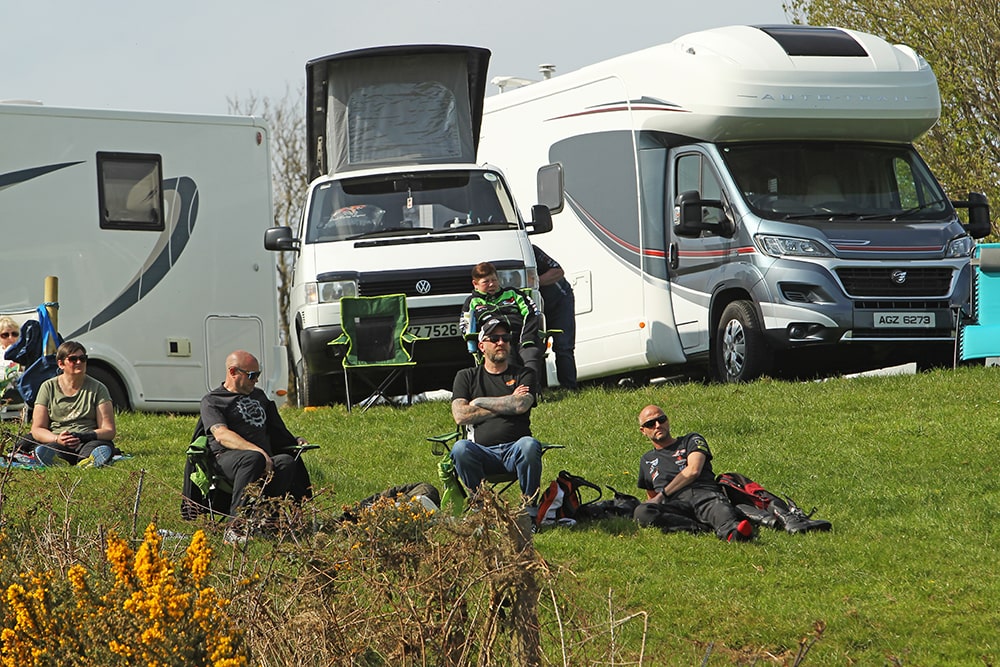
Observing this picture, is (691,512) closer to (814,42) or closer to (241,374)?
(241,374)

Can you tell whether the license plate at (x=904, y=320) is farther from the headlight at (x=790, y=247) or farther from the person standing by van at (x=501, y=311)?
the person standing by van at (x=501, y=311)

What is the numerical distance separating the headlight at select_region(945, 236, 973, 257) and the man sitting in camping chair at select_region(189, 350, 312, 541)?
7.28 m

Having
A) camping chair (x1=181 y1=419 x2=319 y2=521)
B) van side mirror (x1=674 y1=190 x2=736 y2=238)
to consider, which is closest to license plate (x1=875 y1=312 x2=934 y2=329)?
van side mirror (x1=674 y1=190 x2=736 y2=238)

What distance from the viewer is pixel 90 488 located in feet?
31.1

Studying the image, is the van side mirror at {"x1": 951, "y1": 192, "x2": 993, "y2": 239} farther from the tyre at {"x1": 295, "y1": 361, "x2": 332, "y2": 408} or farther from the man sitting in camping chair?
the man sitting in camping chair

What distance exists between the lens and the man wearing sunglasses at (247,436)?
8.68 meters

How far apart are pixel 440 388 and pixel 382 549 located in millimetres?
9672

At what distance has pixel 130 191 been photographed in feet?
50.5

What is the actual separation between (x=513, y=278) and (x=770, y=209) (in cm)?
250

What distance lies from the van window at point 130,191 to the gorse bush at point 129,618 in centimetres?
1047

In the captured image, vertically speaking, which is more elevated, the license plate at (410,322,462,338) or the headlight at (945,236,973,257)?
the headlight at (945,236,973,257)

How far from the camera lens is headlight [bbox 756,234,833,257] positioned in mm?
13680

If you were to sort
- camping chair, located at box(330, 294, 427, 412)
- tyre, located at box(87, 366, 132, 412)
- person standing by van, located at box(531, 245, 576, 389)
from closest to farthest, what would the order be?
camping chair, located at box(330, 294, 427, 412)
person standing by van, located at box(531, 245, 576, 389)
tyre, located at box(87, 366, 132, 412)

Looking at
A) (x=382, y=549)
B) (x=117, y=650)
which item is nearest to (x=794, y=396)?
(x=382, y=549)
